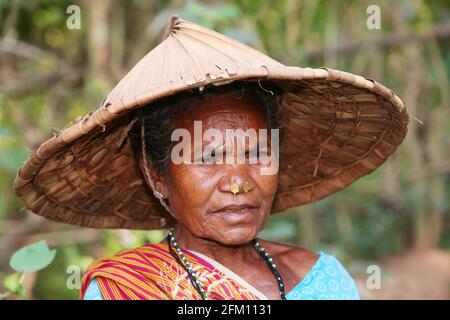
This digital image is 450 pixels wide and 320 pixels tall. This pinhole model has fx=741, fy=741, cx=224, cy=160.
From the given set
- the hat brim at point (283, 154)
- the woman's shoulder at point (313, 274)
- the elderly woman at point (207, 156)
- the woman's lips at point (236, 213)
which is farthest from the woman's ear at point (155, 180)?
the woman's shoulder at point (313, 274)

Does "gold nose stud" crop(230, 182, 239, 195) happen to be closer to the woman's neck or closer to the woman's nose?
the woman's nose

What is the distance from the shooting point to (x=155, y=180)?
6.60ft

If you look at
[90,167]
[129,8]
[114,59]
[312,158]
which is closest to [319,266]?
[312,158]

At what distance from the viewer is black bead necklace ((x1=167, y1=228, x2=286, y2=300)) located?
1.88 m

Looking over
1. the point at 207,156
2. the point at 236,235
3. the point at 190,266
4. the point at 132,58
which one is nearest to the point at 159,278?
the point at 190,266

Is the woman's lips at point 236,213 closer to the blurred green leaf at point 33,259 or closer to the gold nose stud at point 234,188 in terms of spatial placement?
the gold nose stud at point 234,188

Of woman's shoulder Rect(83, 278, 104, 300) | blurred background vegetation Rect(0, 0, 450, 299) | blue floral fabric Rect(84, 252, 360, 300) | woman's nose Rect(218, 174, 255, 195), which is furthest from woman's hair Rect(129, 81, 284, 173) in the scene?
blurred background vegetation Rect(0, 0, 450, 299)

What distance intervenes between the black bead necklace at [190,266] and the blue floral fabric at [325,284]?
0.05m

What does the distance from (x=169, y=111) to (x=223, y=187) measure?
244mm

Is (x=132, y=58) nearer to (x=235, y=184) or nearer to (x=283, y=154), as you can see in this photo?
(x=283, y=154)

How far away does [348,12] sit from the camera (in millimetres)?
4758

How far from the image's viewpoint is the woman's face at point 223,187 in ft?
A: 5.96
